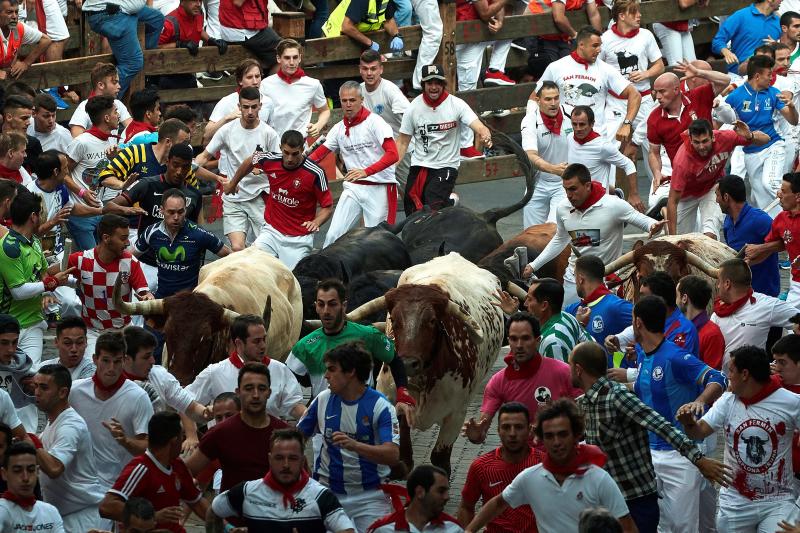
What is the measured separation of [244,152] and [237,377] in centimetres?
596

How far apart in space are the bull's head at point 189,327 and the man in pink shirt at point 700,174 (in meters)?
4.75

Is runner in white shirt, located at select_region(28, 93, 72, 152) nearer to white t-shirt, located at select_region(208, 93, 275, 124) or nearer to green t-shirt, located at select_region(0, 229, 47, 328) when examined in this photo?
white t-shirt, located at select_region(208, 93, 275, 124)

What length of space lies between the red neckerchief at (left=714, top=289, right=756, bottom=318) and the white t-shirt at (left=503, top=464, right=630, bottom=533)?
3247 millimetres

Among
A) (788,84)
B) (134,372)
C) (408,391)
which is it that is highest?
(134,372)

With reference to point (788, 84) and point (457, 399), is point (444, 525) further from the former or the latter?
point (788, 84)

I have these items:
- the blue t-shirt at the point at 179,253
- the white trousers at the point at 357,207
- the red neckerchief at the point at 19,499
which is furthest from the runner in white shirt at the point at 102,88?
the red neckerchief at the point at 19,499

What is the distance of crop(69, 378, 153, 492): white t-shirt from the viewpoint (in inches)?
342

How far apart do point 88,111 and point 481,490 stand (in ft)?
25.1

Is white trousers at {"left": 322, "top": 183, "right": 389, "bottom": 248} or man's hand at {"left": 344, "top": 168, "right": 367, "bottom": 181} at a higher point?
man's hand at {"left": 344, "top": 168, "right": 367, "bottom": 181}

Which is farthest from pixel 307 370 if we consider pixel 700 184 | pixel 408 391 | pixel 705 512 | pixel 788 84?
Answer: pixel 788 84

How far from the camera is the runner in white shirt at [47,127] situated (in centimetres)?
1425

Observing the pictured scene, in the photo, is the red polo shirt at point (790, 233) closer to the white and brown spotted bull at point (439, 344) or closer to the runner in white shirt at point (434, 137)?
the white and brown spotted bull at point (439, 344)

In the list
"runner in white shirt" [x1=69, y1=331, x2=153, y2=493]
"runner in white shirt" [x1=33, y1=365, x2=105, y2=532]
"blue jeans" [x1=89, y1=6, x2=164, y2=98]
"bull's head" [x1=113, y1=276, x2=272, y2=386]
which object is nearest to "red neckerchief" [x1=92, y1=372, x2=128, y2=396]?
"runner in white shirt" [x1=69, y1=331, x2=153, y2=493]

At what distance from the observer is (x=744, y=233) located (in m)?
12.5
